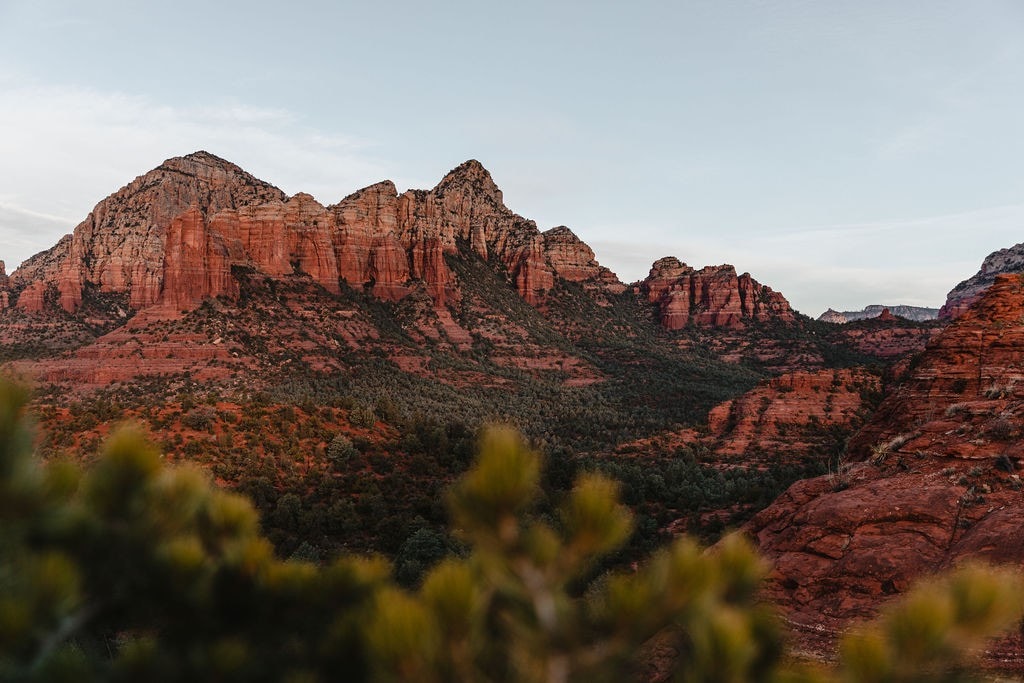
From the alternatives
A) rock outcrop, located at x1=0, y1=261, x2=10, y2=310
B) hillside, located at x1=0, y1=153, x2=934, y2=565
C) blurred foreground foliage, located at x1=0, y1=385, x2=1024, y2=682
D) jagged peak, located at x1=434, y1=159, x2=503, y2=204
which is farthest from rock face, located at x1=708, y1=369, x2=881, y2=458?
rock outcrop, located at x1=0, y1=261, x2=10, y2=310

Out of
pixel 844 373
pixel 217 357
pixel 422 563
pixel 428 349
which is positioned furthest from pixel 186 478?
pixel 428 349

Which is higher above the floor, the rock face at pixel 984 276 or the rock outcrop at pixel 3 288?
the rock face at pixel 984 276

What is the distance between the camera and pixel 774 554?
45.4ft

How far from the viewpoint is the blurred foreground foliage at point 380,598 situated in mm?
2395

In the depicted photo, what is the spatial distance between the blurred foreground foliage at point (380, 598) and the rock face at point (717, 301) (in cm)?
13220

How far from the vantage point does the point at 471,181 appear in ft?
426

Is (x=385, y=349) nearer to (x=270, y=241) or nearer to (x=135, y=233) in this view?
(x=270, y=241)

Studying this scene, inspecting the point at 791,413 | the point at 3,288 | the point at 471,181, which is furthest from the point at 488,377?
the point at 3,288

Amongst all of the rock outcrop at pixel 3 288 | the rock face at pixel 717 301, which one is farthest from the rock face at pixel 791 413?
the rock outcrop at pixel 3 288

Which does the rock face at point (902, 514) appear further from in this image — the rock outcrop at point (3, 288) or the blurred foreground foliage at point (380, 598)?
the rock outcrop at point (3, 288)

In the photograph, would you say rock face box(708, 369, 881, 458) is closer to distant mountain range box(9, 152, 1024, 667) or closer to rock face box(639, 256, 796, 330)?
distant mountain range box(9, 152, 1024, 667)

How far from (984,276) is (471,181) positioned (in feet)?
484

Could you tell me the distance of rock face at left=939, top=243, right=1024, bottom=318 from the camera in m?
130

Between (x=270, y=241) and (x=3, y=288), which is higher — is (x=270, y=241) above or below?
above
